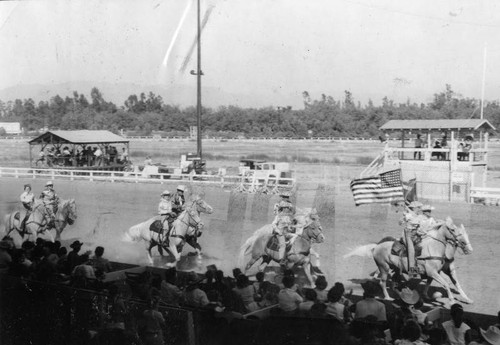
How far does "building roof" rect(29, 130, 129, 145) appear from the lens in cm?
1048

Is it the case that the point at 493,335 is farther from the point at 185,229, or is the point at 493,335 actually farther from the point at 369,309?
the point at 185,229

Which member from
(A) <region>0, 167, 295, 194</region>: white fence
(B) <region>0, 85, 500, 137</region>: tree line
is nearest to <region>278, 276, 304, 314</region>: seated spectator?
(B) <region>0, 85, 500, 137</region>: tree line

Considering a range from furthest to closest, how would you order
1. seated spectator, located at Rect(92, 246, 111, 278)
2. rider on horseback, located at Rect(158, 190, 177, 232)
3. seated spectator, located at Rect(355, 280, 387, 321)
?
rider on horseback, located at Rect(158, 190, 177, 232), seated spectator, located at Rect(92, 246, 111, 278), seated spectator, located at Rect(355, 280, 387, 321)

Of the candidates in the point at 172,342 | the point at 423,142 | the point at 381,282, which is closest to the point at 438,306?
the point at 381,282

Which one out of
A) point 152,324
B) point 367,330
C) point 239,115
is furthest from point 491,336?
point 239,115

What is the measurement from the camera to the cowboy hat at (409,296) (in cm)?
654

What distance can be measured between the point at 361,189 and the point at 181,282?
2.76m

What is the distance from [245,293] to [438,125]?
3.01 m

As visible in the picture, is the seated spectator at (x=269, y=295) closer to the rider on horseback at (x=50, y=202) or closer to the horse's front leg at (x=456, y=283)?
the horse's front leg at (x=456, y=283)

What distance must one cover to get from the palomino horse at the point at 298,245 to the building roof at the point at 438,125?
1500 mm

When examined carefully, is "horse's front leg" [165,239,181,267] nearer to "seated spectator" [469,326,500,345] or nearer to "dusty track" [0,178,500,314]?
"dusty track" [0,178,500,314]

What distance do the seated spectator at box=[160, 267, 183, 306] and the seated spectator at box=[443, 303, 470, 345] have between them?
2.89m

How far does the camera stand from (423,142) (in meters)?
7.49

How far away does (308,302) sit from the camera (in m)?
6.24
